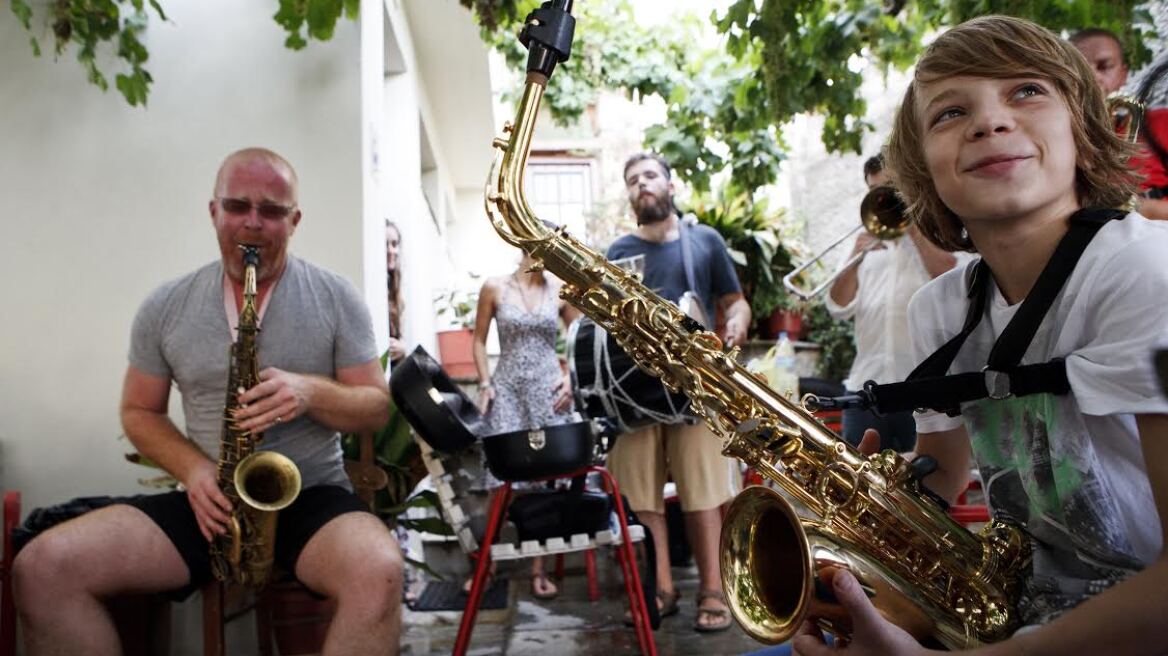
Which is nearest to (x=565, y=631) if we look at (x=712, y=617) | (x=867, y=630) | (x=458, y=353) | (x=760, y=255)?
(x=712, y=617)

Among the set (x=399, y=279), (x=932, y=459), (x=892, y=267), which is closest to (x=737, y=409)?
(x=932, y=459)

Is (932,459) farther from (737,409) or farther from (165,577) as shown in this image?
(165,577)

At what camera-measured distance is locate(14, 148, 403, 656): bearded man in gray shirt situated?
7.29ft

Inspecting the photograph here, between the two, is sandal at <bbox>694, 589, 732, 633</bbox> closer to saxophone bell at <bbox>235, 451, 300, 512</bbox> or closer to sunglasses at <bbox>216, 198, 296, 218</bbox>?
saxophone bell at <bbox>235, 451, 300, 512</bbox>

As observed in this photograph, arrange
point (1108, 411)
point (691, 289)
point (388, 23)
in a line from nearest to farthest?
point (1108, 411), point (691, 289), point (388, 23)

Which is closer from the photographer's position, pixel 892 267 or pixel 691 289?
pixel 892 267

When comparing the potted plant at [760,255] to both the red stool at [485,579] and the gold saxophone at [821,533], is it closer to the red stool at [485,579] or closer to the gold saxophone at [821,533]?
the red stool at [485,579]

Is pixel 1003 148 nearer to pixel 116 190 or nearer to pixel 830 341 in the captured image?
pixel 116 190

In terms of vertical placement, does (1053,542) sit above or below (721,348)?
below

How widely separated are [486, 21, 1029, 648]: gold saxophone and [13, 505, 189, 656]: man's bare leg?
1477 mm

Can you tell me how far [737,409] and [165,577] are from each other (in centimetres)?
161

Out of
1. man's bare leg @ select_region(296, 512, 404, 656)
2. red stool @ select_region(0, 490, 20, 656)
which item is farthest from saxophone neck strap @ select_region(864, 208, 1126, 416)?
red stool @ select_region(0, 490, 20, 656)

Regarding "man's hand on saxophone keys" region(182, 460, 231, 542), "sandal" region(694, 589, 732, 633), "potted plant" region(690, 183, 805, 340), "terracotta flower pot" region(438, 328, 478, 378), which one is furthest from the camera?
"terracotta flower pot" region(438, 328, 478, 378)

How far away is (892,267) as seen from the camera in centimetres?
366
